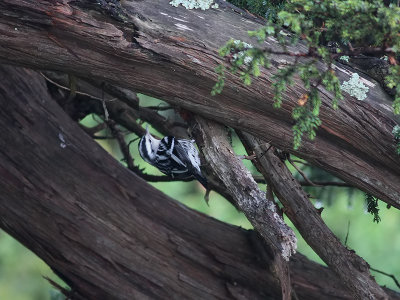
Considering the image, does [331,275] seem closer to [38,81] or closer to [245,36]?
[245,36]

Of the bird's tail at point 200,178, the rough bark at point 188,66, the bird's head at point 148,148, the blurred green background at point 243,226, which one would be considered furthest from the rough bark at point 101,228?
the blurred green background at point 243,226

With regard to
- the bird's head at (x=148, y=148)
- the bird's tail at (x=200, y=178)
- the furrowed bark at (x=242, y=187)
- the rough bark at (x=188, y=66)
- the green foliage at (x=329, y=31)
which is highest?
the green foliage at (x=329, y=31)

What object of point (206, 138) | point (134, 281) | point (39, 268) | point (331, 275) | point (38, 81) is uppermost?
point (206, 138)

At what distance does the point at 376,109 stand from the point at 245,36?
0.69m

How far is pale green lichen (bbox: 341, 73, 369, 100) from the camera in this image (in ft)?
11.3

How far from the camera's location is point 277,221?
3.23 meters

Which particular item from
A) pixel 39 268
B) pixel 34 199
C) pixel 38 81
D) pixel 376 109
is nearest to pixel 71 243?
pixel 34 199

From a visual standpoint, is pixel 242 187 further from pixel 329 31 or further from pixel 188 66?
pixel 329 31

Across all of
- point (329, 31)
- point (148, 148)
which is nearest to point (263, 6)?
point (329, 31)

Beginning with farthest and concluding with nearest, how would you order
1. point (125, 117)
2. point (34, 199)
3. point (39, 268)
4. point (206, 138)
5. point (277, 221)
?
1. point (39, 268)
2. point (125, 117)
3. point (34, 199)
4. point (206, 138)
5. point (277, 221)

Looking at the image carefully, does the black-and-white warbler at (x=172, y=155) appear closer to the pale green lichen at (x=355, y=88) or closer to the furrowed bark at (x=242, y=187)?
the furrowed bark at (x=242, y=187)

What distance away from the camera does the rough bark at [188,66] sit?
321 cm

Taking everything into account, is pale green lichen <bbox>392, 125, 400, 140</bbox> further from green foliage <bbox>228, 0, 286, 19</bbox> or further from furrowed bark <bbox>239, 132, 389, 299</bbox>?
green foliage <bbox>228, 0, 286, 19</bbox>

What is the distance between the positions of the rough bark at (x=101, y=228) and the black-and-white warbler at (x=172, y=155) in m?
0.18
